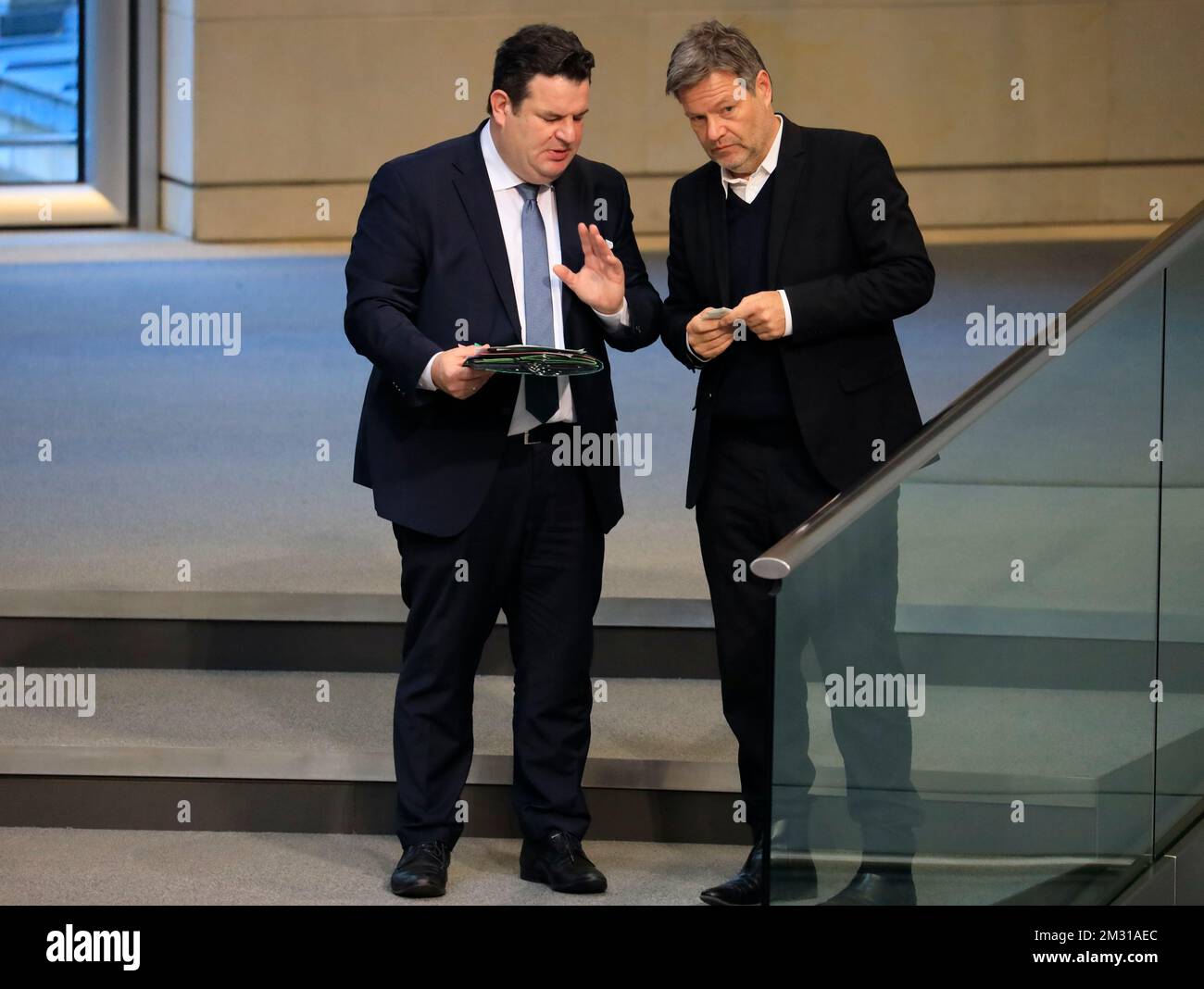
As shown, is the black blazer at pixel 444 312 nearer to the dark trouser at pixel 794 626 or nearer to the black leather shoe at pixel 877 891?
the dark trouser at pixel 794 626

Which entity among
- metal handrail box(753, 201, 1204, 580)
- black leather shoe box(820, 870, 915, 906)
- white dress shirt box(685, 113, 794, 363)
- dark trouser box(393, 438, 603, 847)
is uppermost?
white dress shirt box(685, 113, 794, 363)

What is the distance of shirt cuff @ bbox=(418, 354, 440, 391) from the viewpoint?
2848 millimetres

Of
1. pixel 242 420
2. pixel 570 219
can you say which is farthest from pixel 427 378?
pixel 242 420

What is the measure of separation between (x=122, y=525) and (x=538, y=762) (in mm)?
2151

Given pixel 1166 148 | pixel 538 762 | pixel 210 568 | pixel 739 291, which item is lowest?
pixel 538 762

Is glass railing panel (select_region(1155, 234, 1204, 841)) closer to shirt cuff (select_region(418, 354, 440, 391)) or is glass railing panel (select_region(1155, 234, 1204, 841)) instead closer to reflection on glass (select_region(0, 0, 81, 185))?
shirt cuff (select_region(418, 354, 440, 391))

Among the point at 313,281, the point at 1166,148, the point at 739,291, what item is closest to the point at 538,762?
the point at 739,291

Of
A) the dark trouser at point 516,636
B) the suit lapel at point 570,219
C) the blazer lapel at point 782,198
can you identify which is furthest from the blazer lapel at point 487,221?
the blazer lapel at point 782,198

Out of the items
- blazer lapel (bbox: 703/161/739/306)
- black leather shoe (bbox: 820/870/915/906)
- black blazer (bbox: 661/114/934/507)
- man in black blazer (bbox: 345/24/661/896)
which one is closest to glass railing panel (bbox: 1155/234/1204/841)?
black blazer (bbox: 661/114/934/507)

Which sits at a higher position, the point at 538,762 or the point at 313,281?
the point at 313,281

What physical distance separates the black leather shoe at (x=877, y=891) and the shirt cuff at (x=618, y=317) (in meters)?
1.11

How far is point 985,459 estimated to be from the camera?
8.83ft
